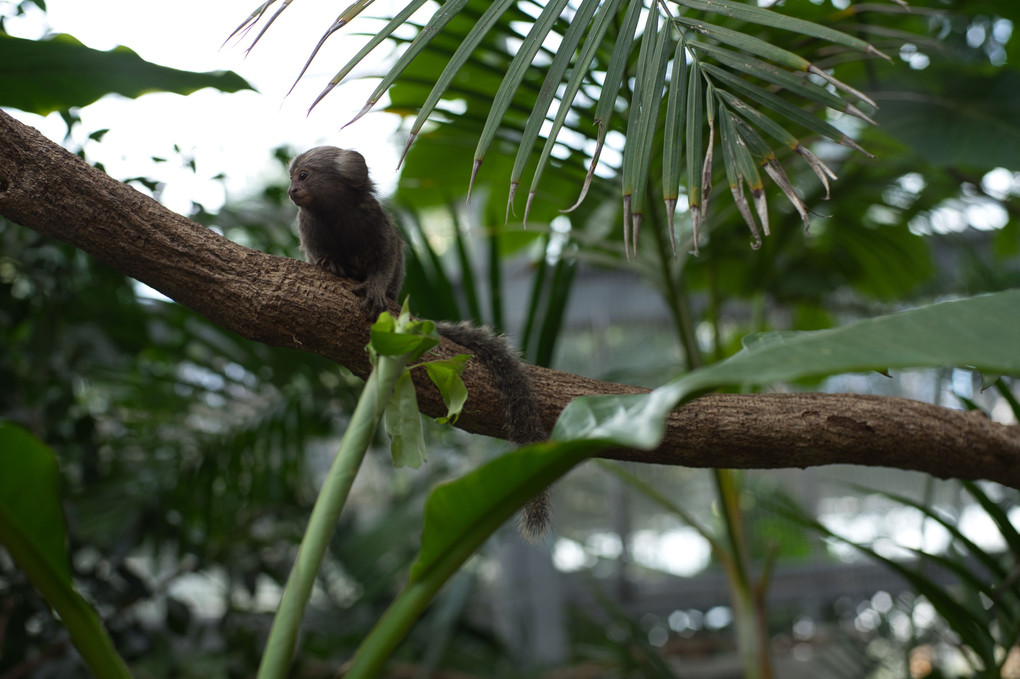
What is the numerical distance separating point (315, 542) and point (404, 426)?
192 millimetres

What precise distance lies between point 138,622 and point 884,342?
6.59ft

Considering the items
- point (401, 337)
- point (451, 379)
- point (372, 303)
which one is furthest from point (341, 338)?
point (401, 337)

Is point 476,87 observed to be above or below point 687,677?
above

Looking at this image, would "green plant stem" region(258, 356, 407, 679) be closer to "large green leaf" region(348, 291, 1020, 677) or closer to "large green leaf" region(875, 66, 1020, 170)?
"large green leaf" region(348, 291, 1020, 677)

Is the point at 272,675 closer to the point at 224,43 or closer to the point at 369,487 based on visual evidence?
the point at 224,43

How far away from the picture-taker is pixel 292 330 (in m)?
1.15

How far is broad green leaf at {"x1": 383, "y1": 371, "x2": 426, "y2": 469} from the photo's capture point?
0.94 m

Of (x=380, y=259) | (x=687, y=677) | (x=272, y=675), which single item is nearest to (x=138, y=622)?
(x=380, y=259)

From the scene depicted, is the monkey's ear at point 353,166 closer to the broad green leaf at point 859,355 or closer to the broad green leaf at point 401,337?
the broad green leaf at point 401,337

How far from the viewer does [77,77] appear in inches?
52.6

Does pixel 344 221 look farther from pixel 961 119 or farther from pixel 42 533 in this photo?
pixel 961 119

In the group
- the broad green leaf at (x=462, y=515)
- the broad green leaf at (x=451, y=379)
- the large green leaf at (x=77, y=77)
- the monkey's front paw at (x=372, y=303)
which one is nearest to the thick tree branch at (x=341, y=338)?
the monkey's front paw at (x=372, y=303)

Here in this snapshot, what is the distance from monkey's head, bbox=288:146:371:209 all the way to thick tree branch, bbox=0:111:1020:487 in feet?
1.38

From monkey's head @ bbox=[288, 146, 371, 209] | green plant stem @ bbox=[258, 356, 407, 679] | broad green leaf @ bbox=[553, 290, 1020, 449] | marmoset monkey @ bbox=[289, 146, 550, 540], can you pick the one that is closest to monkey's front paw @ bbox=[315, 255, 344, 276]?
marmoset monkey @ bbox=[289, 146, 550, 540]
